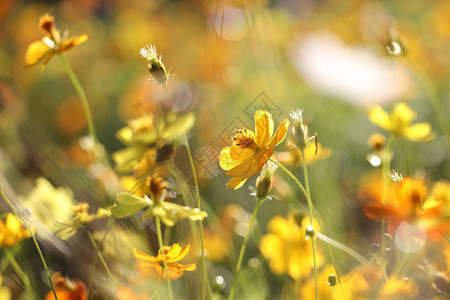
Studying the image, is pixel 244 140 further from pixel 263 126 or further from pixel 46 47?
pixel 46 47

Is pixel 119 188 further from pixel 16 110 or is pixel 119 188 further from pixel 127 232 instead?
pixel 16 110

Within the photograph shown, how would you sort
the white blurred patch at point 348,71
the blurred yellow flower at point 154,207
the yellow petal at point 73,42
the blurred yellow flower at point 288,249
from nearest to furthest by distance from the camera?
the blurred yellow flower at point 154,207 < the yellow petal at point 73,42 < the blurred yellow flower at point 288,249 < the white blurred patch at point 348,71

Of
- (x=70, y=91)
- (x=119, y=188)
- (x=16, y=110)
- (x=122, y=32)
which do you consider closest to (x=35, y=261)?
(x=119, y=188)

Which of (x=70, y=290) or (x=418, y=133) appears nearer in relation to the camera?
(x=70, y=290)

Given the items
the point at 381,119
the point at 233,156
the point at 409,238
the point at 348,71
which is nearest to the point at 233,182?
the point at 233,156

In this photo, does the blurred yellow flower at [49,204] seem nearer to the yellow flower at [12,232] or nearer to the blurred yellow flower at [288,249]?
the yellow flower at [12,232]

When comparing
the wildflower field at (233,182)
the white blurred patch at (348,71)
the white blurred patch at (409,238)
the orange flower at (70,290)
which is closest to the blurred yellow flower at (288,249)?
the wildflower field at (233,182)

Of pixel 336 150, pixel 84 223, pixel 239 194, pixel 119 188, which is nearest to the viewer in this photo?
pixel 84 223
